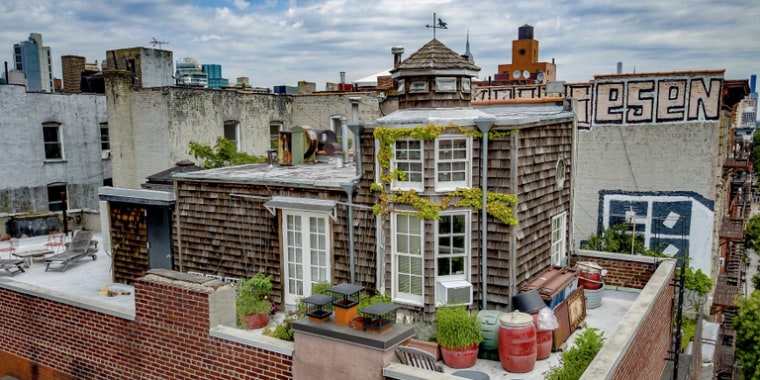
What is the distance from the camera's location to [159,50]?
24.8 metres

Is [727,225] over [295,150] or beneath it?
beneath

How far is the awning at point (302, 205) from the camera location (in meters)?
11.7

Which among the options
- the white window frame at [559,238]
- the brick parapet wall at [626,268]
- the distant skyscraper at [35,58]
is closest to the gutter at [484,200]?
the white window frame at [559,238]

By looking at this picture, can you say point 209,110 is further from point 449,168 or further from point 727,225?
point 727,225

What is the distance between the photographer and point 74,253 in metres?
16.5

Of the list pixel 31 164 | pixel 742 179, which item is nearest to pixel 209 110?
→ pixel 31 164

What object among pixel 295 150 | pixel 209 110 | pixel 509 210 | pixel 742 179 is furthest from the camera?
pixel 742 179

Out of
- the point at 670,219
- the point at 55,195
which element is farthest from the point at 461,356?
the point at 55,195

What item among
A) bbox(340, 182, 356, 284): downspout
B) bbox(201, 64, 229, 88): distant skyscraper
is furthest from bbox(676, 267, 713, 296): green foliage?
bbox(201, 64, 229, 88): distant skyscraper

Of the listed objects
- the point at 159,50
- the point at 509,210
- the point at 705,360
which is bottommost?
the point at 705,360

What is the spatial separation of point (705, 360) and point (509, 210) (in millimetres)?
14474

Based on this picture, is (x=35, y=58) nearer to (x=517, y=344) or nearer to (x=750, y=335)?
(x=517, y=344)

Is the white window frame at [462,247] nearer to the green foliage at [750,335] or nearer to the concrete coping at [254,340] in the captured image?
the concrete coping at [254,340]

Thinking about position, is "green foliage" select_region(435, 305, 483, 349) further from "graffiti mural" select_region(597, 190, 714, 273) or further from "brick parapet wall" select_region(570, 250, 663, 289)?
"graffiti mural" select_region(597, 190, 714, 273)
